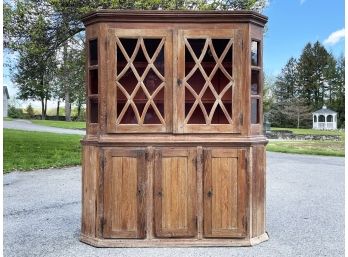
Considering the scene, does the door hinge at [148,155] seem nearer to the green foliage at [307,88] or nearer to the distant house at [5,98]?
the green foliage at [307,88]

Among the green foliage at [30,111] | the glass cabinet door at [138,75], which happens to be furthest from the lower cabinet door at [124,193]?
the green foliage at [30,111]

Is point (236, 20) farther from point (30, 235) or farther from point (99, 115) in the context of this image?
point (30, 235)

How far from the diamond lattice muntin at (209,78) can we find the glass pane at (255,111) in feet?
0.66

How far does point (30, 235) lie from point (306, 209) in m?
3.41

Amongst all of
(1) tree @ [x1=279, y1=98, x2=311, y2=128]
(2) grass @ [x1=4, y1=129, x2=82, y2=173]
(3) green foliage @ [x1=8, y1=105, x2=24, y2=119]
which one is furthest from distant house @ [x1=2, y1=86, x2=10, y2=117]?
(1) tree @ [x1=279, y1=98, x2=311, y2=128]

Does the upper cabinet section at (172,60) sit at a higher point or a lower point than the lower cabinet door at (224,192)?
higher

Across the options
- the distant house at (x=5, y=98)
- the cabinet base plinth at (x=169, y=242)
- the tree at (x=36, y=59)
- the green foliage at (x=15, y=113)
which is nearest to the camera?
the cabinet base plinth at (x=169, y=242)

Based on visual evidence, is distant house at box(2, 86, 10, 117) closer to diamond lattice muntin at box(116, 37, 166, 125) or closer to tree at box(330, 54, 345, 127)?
tree at box(330, 54, 345, 127)

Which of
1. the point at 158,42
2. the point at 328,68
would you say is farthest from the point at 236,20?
the point at 328,68

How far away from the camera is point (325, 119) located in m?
32.2

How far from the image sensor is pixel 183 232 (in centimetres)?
389

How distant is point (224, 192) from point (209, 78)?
1013 mm

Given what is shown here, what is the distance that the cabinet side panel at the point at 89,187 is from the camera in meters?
3.89

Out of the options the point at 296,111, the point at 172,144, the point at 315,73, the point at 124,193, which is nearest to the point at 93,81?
the point at 172,144
